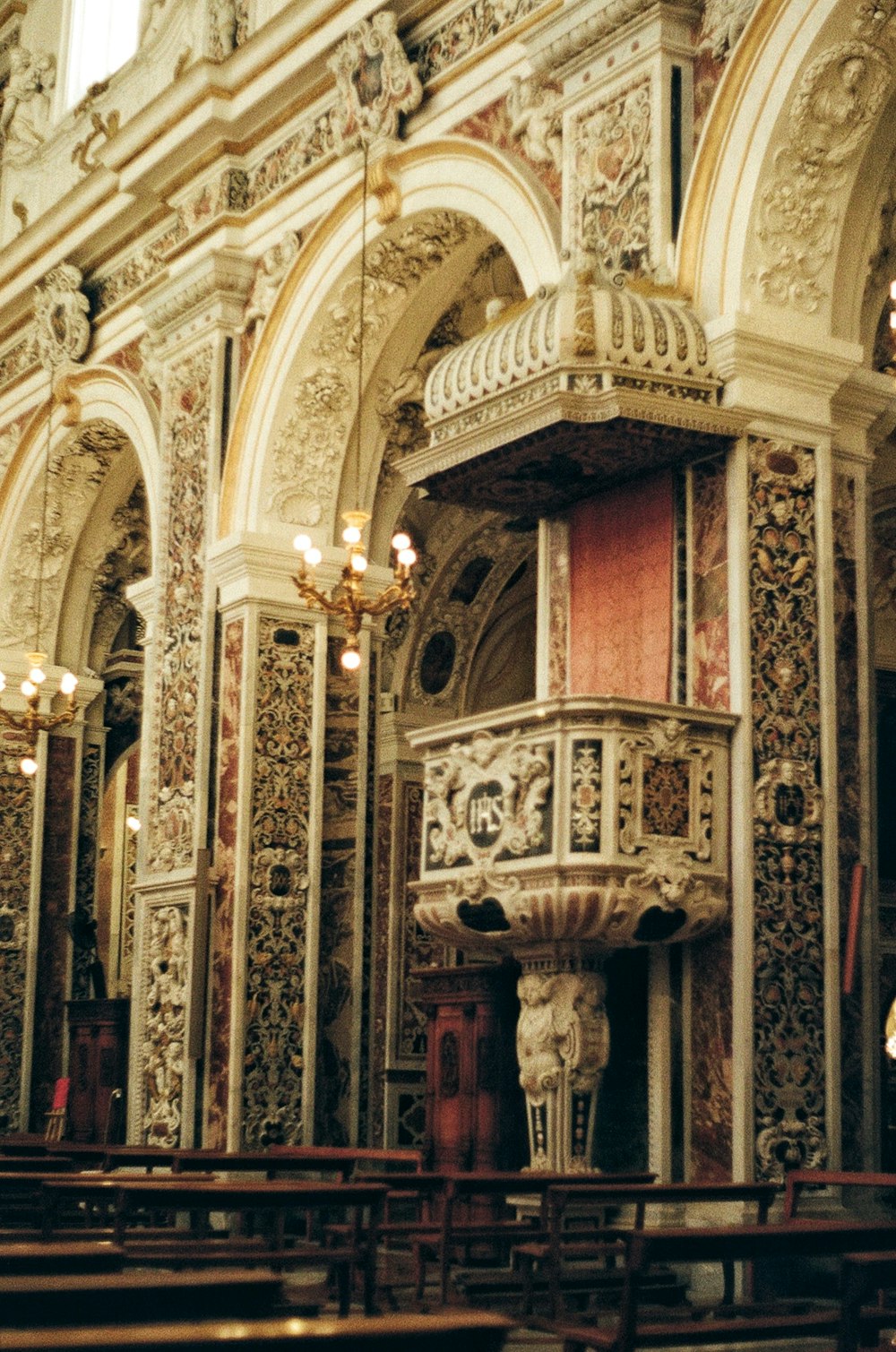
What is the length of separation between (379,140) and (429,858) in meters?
4.71

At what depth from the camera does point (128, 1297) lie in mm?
3260

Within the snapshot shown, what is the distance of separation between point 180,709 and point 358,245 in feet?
10.5

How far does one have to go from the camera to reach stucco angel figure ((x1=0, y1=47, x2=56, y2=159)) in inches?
671

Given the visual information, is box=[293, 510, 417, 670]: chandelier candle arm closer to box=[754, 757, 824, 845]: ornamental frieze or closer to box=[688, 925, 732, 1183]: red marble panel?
box=[754, 757, 824, 845]: ornamental frieze

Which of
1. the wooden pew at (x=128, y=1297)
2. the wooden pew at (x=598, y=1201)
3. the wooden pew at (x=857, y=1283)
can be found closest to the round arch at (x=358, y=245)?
the wooden pew at (x=598, y=1201)

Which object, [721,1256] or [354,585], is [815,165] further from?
[721,1256]

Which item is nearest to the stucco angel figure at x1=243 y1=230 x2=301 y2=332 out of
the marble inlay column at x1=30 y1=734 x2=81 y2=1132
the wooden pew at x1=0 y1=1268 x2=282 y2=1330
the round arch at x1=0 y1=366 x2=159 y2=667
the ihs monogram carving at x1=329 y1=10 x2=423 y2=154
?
the ihs monogram carving at x1=329 y1=10 x2=423 y2=154

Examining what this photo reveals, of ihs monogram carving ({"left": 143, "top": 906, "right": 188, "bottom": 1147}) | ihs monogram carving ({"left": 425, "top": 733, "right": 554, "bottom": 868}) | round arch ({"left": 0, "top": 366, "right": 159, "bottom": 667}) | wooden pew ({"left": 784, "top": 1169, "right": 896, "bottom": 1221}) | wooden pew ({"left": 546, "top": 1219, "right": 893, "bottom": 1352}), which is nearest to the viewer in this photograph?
wooden pew ({"left": 546, "top": 1219, "right": 893, "bottom": 1352})

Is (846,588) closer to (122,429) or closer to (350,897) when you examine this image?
(350,897)

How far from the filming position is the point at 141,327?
14797 mm

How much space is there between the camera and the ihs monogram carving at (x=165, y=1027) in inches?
489

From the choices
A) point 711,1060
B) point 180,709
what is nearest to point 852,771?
point 711,1060

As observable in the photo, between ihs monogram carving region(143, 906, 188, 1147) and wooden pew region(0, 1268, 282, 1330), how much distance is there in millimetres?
9065

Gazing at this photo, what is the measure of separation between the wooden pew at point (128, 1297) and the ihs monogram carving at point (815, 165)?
21.7ft
